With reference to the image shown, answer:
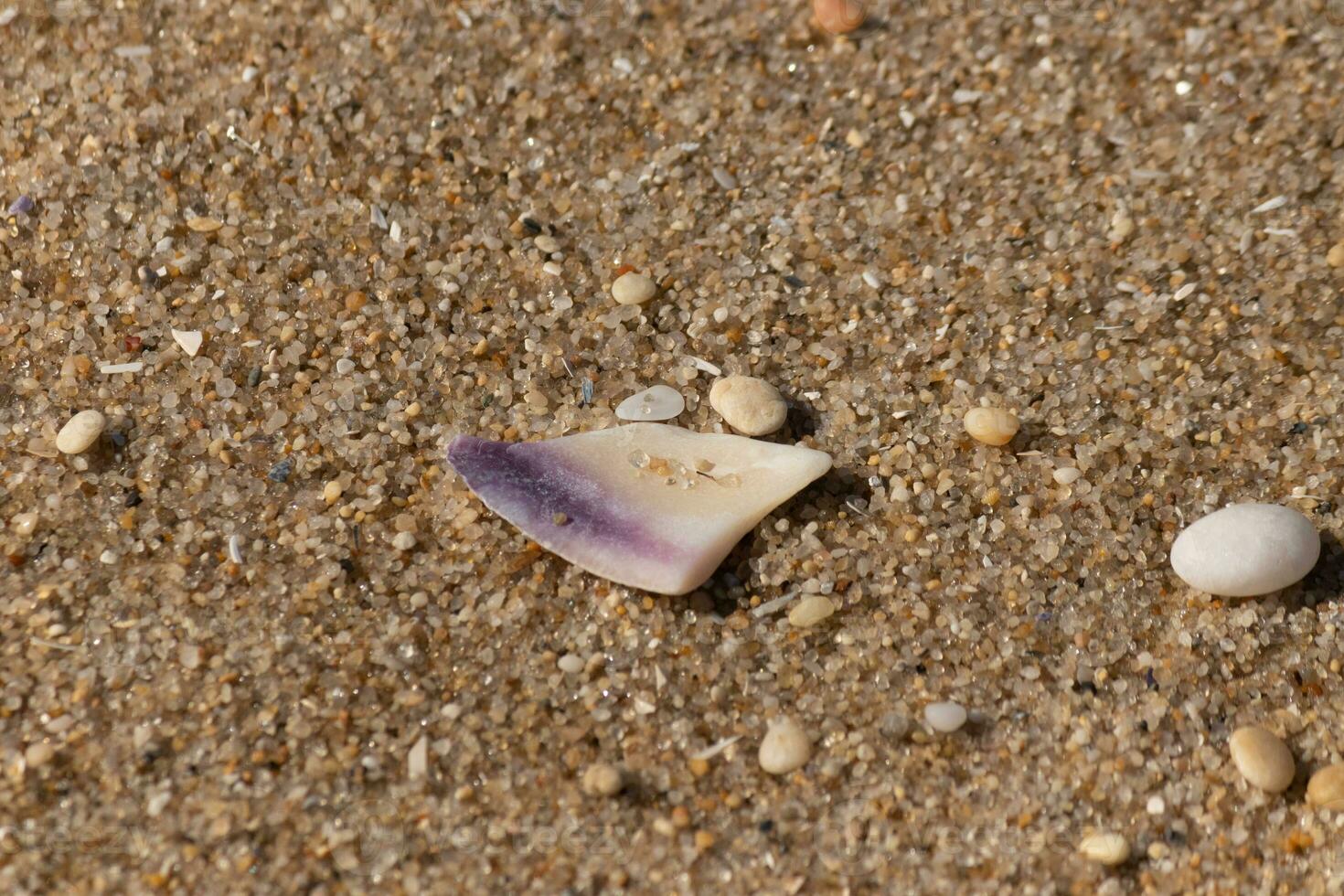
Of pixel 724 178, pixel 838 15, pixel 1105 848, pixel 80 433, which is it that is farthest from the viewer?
pixel 838 15

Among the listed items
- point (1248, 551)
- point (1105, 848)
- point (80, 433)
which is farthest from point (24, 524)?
point (1248, 551)

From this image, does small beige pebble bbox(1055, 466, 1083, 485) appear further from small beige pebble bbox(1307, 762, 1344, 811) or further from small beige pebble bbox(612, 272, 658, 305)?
small beige pebble bbox(612, 272, 658, 305)

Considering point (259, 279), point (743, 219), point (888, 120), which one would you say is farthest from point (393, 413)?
point (888, 120)

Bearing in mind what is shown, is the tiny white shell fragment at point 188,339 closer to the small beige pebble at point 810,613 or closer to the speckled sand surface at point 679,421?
the speckled sand surface at point 679,421

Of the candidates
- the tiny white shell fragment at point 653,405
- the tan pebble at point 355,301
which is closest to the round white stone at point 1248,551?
the tiny white shell fragment at point 653,405

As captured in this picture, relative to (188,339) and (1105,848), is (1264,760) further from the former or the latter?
(188,339)

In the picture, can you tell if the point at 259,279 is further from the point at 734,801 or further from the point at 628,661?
the point at 734,801

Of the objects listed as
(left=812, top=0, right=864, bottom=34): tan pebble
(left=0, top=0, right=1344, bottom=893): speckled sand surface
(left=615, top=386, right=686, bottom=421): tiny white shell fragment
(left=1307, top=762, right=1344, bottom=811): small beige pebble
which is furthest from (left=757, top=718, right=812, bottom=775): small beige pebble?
(left=812, top=0, right=864, bottom=34): tan pebble
